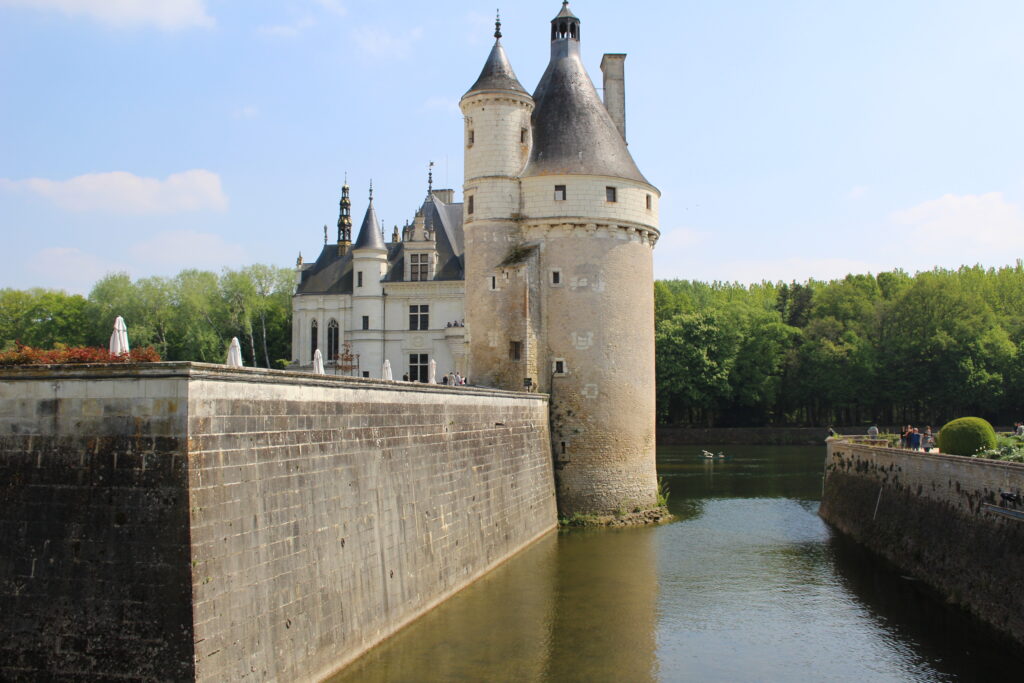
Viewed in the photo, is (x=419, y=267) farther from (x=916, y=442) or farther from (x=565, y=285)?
(x=916, y=442)

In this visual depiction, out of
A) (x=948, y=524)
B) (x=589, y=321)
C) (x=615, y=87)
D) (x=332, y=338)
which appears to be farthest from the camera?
(x=332, y=338)

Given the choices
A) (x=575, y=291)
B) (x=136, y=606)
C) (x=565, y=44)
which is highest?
(x=565, y=44)

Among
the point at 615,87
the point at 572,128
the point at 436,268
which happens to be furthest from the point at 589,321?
the point at 436,268

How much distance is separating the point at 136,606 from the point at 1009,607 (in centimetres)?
1375

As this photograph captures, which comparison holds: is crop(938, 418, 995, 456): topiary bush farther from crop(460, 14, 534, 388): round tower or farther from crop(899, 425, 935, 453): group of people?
crop(460, 14, 534, 388): round tower

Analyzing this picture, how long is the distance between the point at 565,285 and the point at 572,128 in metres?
5.58

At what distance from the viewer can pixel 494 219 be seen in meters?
31.1

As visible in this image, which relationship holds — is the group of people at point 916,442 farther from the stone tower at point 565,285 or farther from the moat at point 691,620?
the stone tower at point 565,285

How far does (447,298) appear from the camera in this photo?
52.0 metres

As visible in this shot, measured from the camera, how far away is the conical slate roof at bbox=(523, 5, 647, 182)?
3128cm

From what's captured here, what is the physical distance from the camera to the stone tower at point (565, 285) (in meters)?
30.5

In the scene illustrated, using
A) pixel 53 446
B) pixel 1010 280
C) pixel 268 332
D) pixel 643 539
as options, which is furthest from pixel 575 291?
pixel 1010 280

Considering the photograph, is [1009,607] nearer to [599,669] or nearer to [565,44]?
[599,669]

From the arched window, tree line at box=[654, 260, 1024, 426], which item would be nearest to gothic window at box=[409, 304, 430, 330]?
the arched window
